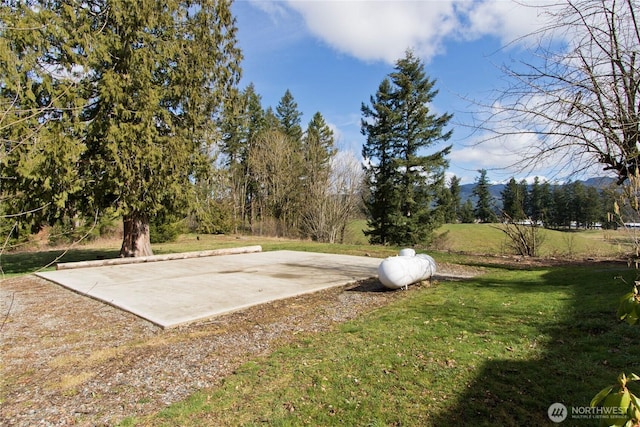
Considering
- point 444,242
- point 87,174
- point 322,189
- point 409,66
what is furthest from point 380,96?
point 87,174

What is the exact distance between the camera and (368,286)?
760cm

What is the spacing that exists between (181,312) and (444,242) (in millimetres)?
23145

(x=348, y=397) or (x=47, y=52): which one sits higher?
(x=47, y=52)

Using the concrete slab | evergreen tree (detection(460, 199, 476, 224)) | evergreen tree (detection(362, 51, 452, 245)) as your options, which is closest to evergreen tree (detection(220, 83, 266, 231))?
evergreen tree (detection(362, 51, 452, 245))

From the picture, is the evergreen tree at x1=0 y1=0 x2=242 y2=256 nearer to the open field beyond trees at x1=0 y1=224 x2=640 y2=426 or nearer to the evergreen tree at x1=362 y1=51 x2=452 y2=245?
the open field beyond trees at x1=0 y1=224 x2=640 y2=426

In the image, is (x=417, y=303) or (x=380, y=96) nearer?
(x=417, y=303)

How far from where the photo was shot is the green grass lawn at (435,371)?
107 inches

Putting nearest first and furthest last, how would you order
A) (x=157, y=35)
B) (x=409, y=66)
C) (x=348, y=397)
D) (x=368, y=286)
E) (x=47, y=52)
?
(x=348, y=397)
(x=368, y=286)
(x=47, y=52)
(x=157, y=35)
(x=409, y=66)

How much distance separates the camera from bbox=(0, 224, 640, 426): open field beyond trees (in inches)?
110

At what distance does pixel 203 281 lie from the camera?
802 centimetres

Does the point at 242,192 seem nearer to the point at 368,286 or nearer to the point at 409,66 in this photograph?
the point at 409,66

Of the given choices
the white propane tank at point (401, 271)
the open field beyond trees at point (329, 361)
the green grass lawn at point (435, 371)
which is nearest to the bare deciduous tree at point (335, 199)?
the white propane tank at point (401, 271)

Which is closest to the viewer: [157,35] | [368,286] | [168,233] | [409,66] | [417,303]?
[417,303]
